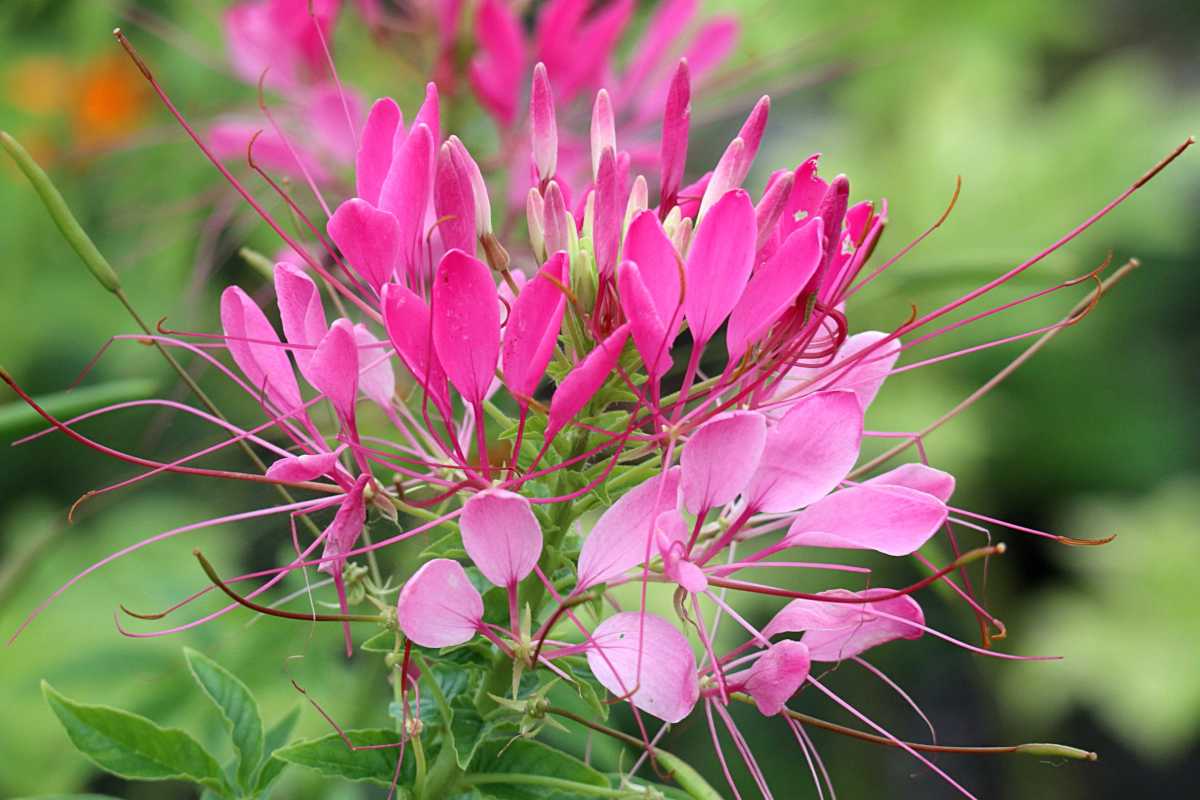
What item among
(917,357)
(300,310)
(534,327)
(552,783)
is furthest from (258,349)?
(917,357)

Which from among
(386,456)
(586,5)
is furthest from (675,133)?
(586,5)

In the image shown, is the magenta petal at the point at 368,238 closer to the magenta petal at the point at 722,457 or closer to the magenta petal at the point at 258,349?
the magenta petal at the point at 258,349

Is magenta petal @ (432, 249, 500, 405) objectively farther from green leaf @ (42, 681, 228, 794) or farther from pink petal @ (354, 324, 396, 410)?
green leaf @ (42, 681, 228, 794)

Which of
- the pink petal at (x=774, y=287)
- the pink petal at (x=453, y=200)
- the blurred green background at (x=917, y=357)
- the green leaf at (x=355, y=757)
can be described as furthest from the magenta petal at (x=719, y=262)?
the blurred green background at (x=917, y=357)

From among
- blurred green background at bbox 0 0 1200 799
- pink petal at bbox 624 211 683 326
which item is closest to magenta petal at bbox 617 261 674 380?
pink petal at bbox 624 211 683 326

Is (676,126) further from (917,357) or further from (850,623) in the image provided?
(917,357)

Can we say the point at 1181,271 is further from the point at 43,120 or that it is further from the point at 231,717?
the point at 231,717
